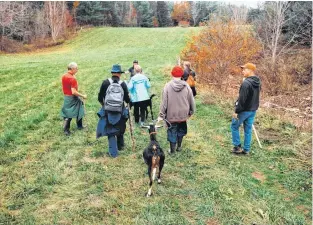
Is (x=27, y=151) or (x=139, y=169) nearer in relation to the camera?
(x=139, y=169)

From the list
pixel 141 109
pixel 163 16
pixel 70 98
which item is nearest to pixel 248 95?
pixel 141 109

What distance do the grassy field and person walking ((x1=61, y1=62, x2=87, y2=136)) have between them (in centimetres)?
53

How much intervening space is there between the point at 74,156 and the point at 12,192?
1.78 meters

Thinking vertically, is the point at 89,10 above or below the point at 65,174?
above

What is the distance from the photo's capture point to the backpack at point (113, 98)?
6.79 metres

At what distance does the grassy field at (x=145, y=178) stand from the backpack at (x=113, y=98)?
1142 mm

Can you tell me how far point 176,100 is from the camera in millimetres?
6938

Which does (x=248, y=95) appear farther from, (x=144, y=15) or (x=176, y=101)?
(x=144, y=15)

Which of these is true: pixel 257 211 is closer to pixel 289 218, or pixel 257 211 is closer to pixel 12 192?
pixel 289 218

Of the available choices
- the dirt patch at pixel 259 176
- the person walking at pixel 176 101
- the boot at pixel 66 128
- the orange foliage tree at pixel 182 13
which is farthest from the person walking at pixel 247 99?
the orange foliage tree at pixel 182 13

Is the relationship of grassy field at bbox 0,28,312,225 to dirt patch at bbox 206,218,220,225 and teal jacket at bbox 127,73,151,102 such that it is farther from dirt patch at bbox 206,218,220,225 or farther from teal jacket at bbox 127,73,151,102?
teal jacket at bbox 127,73,151,102

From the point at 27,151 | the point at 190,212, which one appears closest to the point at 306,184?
the point at 190,212

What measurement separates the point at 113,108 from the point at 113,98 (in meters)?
0.21

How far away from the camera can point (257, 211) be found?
5.21m
